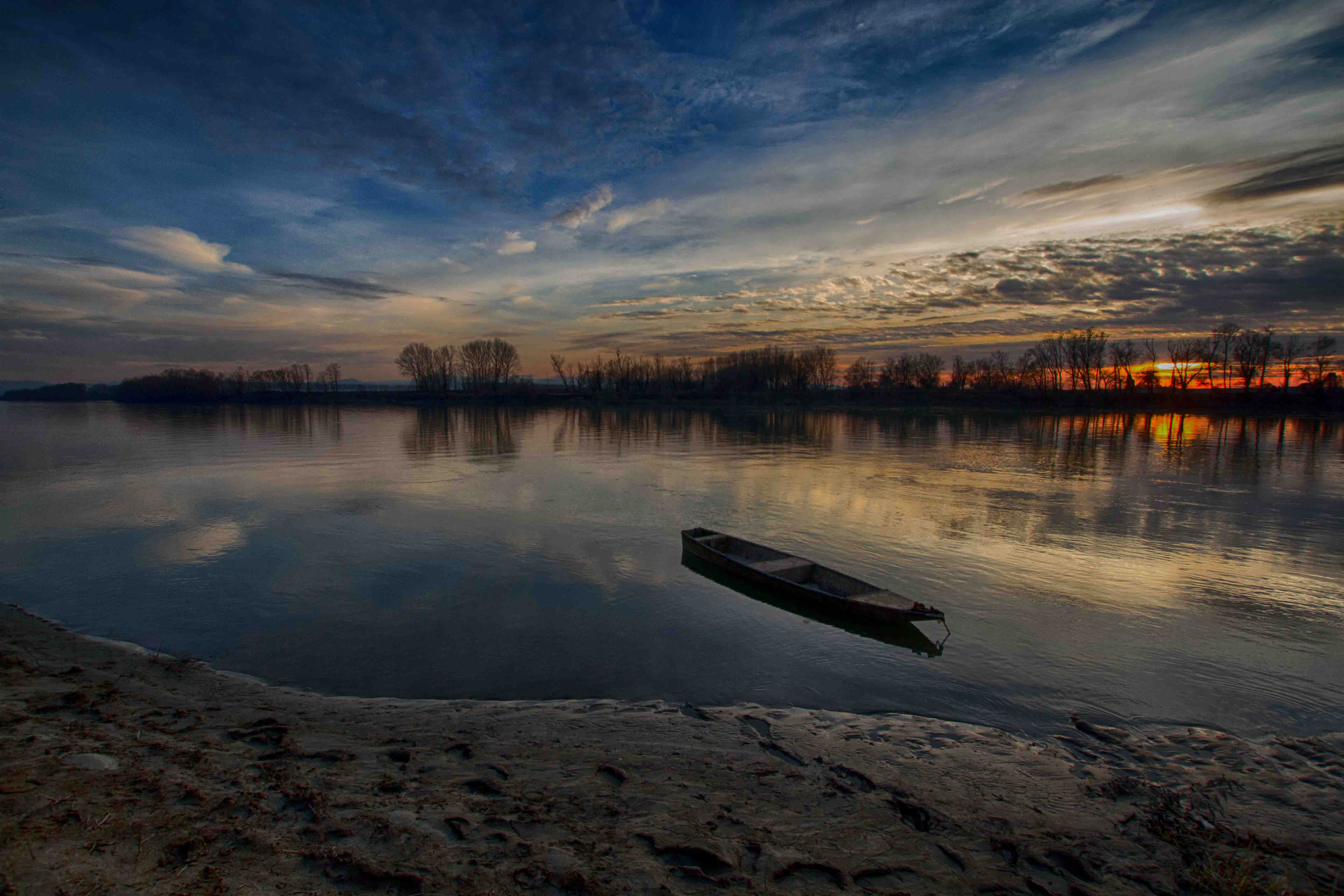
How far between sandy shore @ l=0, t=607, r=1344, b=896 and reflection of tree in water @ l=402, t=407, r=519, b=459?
3212 cm

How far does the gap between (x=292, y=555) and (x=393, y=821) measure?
12.7m

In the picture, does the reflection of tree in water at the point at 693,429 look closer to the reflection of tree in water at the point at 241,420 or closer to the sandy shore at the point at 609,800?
the reflection of tree in water at the point at 241,420

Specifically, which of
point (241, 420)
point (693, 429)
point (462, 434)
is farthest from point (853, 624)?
point (241, 420)

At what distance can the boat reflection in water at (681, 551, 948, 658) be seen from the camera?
1062 cm

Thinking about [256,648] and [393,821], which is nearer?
[393,821]

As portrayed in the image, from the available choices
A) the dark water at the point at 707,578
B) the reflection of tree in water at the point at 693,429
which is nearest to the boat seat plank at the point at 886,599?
the dark water at the point at 707,578

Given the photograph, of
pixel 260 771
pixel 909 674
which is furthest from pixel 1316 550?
pixel 260 771

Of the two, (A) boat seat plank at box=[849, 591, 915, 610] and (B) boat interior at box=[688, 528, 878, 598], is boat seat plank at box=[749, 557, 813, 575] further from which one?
(A) boat seat plank at box=[849, 591, 915, 610]

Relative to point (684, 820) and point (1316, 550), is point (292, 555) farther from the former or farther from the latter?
point (1316, 550)

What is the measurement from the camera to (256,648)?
983 centimetres

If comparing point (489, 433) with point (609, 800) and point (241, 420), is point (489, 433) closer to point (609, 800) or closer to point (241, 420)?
point (241, 420)

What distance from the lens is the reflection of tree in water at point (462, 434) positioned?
4162 centimetres

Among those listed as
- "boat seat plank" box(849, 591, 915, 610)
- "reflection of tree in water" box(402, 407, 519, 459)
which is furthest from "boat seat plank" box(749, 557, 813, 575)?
"reflection of tree in water" box(402, 407, 519, 459)

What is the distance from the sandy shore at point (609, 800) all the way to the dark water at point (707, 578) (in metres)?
1.01
